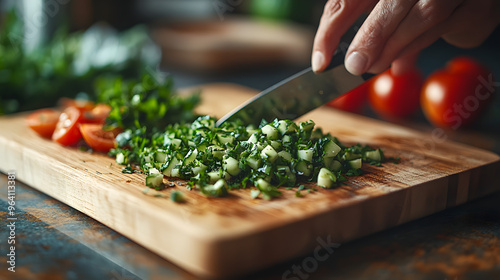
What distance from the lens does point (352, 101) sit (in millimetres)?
2492

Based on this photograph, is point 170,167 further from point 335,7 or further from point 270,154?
point 335,7

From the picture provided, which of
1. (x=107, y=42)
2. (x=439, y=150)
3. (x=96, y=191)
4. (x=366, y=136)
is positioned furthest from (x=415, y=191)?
(x=107, y=42)

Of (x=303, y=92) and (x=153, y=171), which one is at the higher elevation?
(x=303, y=92)

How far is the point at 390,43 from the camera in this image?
61.3 inches

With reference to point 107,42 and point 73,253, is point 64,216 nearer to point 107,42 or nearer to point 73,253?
point 73,253

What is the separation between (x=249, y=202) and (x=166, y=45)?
97.8 inches

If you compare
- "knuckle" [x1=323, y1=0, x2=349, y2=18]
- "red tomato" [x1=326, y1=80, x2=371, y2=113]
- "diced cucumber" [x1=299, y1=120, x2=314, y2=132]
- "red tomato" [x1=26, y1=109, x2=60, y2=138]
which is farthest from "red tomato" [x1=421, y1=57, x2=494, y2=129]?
"red tomato" [x1=26, y1=109, x2=60, y2=138]

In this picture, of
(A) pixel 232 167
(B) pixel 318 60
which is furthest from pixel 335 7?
(A) pixel 232 167

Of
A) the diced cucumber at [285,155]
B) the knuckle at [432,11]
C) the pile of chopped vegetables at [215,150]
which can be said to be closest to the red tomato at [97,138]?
the pile of chopped vegetables at [215,150]

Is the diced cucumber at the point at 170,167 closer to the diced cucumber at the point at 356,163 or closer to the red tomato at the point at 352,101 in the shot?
the diced cucumber at the point at 356,163

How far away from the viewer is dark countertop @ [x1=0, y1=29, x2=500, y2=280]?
116 cm

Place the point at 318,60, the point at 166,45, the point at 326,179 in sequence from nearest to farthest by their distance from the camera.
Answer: the point at 326,179
the point at 318,60
the point at 166,45

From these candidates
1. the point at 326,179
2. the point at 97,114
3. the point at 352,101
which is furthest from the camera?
the point at 352,101

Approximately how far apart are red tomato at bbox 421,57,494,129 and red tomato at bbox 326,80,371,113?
33cm
